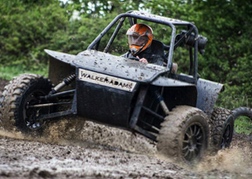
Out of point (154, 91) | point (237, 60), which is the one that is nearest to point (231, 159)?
point (154, 91)

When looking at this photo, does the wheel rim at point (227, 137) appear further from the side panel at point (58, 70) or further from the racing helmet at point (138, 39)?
the side panel at point (58, 70)

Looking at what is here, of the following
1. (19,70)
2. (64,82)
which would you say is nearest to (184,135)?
(64,82)

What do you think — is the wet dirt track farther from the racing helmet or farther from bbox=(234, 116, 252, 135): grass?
bbox=(234, 116, 252, 135): grass

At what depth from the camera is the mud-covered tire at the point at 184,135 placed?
25.7ft

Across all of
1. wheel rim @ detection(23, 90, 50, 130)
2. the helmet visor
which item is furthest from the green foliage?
wheel rim @ detection(23, 90, 50, 130)

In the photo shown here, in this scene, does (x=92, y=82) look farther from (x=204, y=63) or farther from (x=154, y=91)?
(x=204, y=63)

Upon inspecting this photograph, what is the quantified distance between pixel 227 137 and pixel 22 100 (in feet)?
9.80

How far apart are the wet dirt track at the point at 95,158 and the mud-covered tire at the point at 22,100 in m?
0.15

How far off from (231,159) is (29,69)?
1175 centimetres

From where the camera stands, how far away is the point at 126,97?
798cm

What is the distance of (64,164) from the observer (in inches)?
260

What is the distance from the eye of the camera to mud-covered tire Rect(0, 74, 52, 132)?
8602 millimetres

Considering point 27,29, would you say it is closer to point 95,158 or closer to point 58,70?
point 58,70

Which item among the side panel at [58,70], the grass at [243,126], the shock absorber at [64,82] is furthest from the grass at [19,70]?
the shock absorber at [64,82]
